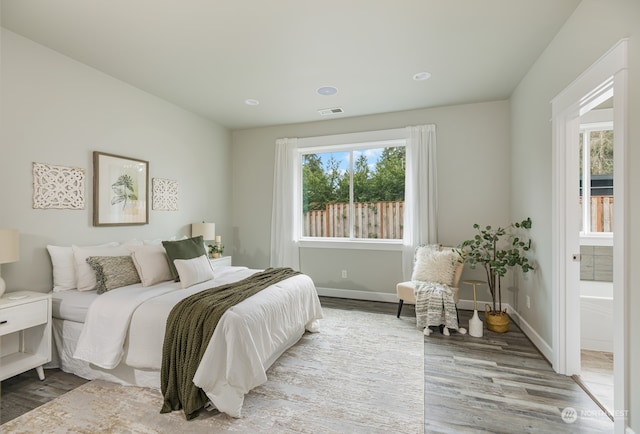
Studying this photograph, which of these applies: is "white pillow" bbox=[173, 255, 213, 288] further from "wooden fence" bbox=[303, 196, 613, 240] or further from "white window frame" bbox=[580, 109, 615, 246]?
"white window frame" bbox=[580, 109, 615, 246]

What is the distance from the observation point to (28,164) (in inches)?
104

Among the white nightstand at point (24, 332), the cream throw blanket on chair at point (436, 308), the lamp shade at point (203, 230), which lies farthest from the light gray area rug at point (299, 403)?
the lamp shade at point (203, 230)

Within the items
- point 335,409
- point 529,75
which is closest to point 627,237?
point 335,409

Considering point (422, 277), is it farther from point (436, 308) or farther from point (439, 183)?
point (439, 183)

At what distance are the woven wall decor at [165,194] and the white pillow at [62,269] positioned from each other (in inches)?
48.6

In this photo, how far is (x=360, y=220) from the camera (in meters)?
4.84

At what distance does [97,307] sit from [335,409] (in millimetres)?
2028

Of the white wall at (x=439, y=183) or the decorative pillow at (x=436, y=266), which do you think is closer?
the decorative pillow at (x=436, y=266)

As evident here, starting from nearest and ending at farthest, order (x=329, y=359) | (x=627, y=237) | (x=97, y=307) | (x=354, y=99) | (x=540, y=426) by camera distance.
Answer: (x=627, y=237)
(x=540, y=426)
(x=97, y=307)
(x=329, y=359)
(x=354, y=99)

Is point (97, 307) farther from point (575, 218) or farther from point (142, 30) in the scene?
point (575, 218)

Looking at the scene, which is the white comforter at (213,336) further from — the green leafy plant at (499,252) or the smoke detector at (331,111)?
the smoke detector at (331,111)

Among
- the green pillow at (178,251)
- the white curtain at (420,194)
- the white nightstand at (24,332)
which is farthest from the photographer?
the white curtain at (420,194)

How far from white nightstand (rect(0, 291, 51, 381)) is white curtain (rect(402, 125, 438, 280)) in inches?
157

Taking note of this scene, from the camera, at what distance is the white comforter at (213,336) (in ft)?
6.54
